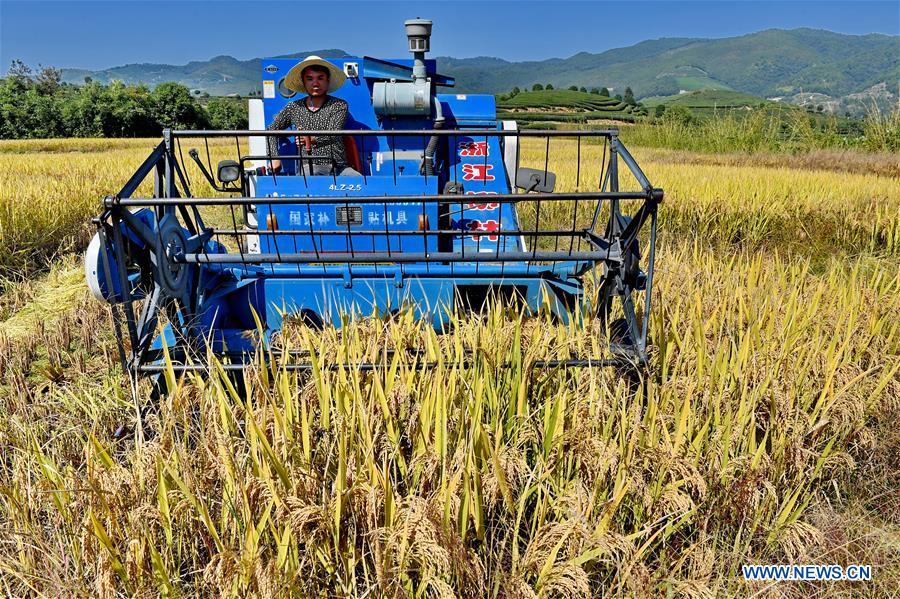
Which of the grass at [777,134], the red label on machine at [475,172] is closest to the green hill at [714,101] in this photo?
the grass at [777,134]

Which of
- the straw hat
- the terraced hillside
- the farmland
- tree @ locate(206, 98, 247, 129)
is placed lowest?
the farmland

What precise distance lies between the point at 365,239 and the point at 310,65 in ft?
5.65

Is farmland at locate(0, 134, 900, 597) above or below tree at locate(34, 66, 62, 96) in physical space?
below

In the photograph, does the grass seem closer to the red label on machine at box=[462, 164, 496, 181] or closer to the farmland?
the red label on machine at box=[462, 164, 496, 181]

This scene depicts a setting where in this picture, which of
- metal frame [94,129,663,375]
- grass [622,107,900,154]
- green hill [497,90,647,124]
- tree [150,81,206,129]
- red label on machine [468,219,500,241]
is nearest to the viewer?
metal frame [94,129,663,375]

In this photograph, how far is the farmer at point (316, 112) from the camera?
16.1 ft

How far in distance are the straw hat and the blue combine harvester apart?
0.29 metres

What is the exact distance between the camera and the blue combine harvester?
2594 mm

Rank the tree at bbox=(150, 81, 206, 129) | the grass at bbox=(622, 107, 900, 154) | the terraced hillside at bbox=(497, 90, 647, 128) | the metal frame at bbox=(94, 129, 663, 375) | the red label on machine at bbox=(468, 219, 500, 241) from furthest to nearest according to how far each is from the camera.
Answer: the terraced hillside at bbox=(497, 90, 647, 128) < the tree at bbox=(150, 81, 206, 129) < the grass at bbox=(622, 107, 900, 154) < the red label on machine at bbox=(468, 219, 500, 241) < the metal frame at bbox=(94, 129, 663, 375)

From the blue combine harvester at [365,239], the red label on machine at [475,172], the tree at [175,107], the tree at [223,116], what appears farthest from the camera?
the tree at [223,116]

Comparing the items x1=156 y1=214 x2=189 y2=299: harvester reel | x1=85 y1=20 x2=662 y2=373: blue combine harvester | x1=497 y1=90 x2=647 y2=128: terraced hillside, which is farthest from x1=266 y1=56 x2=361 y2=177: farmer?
x1=497 y1=90 x2=647 y2=128: terraced hillside

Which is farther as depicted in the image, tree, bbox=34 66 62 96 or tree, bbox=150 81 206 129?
tree, bbox=34 66 62 96

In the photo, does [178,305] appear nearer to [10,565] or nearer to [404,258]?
[404,258]

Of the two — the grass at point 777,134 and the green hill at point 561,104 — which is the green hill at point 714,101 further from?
the grass at point 777,134
